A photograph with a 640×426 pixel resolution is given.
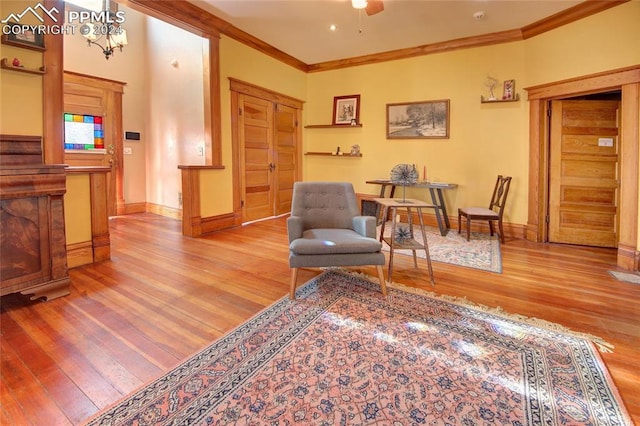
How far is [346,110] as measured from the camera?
244 inches

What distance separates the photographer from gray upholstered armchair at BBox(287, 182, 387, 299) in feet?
8.33

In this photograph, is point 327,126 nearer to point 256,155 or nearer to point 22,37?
point 256,155

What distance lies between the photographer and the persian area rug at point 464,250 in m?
3.48

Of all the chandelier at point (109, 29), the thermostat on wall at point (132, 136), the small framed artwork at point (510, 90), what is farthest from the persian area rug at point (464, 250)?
the thermostat on wall at point (132, 136)

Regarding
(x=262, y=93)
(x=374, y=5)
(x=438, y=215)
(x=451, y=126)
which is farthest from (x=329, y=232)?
(x=262, y=93)

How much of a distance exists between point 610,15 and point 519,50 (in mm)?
1127

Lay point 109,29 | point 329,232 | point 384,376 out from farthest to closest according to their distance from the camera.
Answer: point 109,29 < point 329,232 < point 384,376

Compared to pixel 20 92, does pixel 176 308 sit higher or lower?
lower

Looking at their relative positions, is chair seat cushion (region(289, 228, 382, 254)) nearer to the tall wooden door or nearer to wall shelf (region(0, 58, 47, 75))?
wall shelf (region(0, 58, 47, 75))

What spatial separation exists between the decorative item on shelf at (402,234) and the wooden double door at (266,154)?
3.02 meters

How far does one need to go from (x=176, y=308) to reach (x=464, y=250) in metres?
3.20

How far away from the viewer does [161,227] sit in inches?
203

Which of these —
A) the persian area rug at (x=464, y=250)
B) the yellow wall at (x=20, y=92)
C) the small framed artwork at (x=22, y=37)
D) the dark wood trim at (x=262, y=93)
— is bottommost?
the persian area rug at (x=464, y=250)

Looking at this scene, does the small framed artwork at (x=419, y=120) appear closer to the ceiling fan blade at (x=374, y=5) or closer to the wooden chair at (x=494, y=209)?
the wooden chair at (x=494, y=209)
